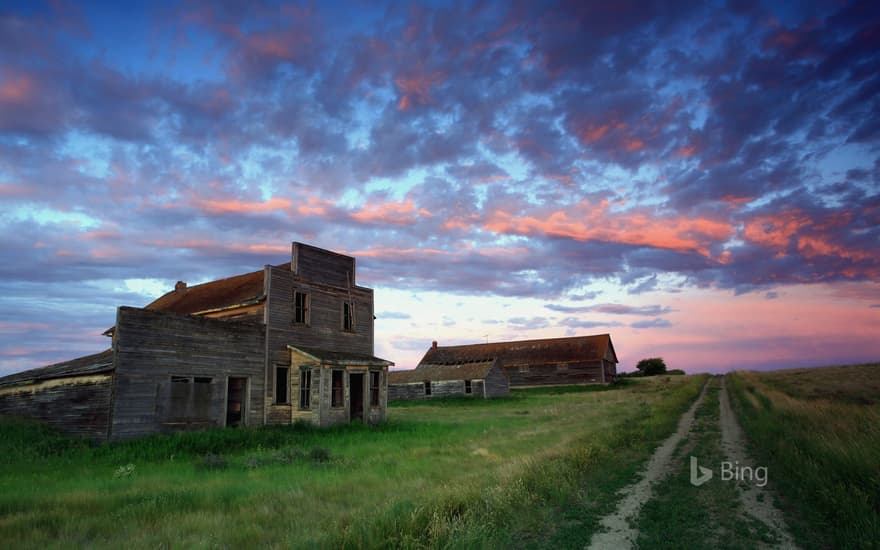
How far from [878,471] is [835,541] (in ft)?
8.41

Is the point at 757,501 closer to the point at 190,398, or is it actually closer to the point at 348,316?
the point at 190,398

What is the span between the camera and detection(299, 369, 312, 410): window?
2261 centimetres

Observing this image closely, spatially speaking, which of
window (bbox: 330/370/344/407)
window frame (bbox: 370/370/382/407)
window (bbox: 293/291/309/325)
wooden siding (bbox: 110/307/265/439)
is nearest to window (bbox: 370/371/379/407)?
window frame (bbox: 370/370/382/407)

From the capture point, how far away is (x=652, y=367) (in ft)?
331

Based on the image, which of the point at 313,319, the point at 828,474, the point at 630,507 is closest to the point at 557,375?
the point at 313,319

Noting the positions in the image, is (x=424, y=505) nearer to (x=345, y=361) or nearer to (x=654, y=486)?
(x=654, y=486)

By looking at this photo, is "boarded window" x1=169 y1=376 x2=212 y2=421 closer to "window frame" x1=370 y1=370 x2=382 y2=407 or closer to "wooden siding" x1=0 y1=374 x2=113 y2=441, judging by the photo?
"wooden siding" x1=0 y1=374 x2=113 y2=441

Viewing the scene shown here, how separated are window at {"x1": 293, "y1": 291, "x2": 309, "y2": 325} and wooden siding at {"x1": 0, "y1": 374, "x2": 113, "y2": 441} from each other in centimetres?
824

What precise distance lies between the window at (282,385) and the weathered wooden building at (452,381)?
26.3m

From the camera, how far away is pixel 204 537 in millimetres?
7180

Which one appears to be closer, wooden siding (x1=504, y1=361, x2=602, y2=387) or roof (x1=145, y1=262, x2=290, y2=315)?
roof (x1=145, y1=262, x2=290, y2=315)

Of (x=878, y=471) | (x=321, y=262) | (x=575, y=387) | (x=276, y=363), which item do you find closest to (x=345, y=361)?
(x=276, y=363)

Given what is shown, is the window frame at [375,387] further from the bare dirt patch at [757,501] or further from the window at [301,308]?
the bare dirt patch at [757,501]

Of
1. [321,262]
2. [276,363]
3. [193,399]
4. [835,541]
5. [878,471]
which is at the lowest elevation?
[835,541]
